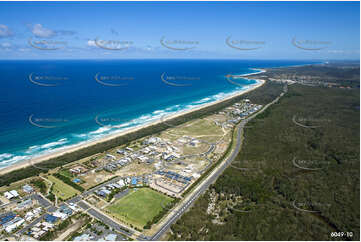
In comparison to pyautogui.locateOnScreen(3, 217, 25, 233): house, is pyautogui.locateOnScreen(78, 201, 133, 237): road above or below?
below

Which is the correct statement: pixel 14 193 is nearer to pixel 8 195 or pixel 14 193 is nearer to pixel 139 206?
pixel 8 195

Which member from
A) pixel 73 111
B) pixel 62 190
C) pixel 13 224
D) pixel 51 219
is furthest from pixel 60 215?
pixel 73 111

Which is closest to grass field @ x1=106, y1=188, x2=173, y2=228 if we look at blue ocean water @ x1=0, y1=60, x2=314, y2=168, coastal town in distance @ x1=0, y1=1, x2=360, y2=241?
coastal town in distance @ x1=0, y1=1, x2=360, y2=241

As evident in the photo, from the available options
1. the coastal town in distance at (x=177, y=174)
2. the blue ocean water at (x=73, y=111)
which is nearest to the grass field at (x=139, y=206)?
the coastal town in distance at (x=177, y=174)

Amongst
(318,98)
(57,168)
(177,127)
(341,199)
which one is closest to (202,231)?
(341,199)

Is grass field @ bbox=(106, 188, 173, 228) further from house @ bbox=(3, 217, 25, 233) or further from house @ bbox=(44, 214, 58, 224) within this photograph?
house @ bbox=(3, 217, 25, 233)

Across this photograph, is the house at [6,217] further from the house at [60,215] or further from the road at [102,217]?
the road at [102,217]
